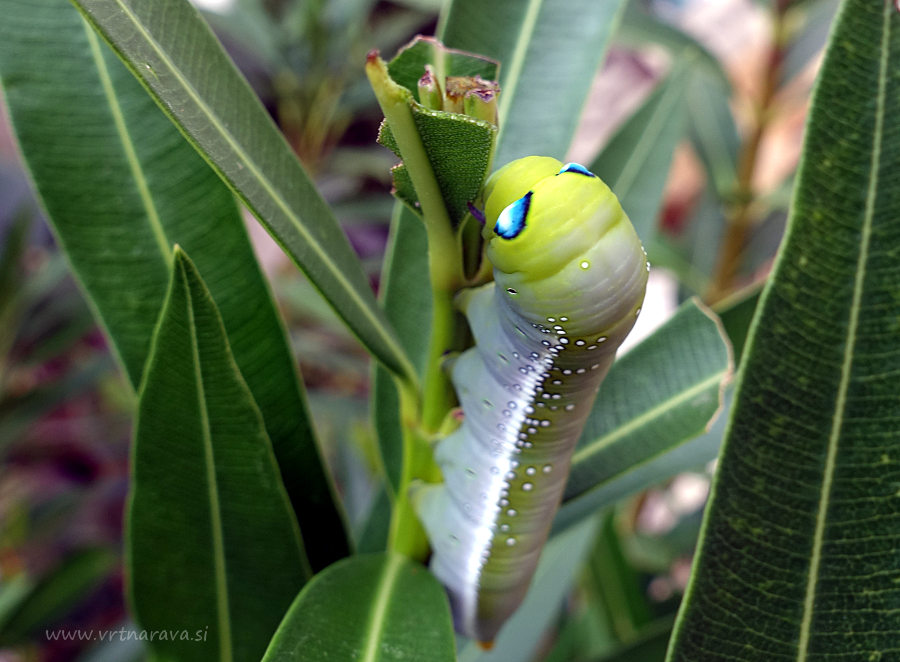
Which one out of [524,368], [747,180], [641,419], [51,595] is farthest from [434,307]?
[747,180]

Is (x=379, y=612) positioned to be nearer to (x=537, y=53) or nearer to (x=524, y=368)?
(x=524, y=368)

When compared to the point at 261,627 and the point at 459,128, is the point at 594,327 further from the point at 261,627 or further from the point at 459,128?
the point at 261,627

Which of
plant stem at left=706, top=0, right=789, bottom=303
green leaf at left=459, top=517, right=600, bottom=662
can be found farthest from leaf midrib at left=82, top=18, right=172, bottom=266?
plant stem at left=706, top=0, right=789, bottom=303

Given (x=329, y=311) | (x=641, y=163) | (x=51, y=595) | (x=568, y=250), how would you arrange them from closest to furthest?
(x=568, y=250)
(x=641, y=163)
(x=51, y=595)
(x=329, y=311)

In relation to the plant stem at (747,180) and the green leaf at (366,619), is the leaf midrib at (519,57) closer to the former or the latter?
the green leaf at (366,619)

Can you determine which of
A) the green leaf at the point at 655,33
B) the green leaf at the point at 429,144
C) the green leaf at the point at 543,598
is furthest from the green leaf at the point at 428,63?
the green leaf at the point at 655,33
